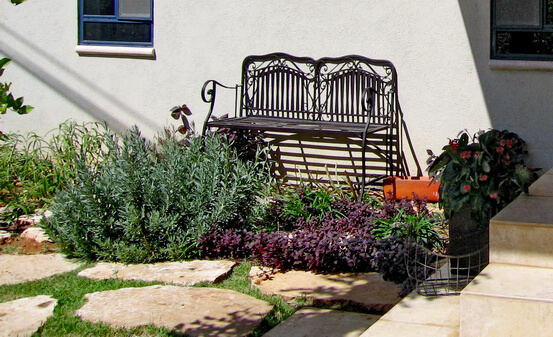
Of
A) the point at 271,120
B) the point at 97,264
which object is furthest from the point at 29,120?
the point at 97,264

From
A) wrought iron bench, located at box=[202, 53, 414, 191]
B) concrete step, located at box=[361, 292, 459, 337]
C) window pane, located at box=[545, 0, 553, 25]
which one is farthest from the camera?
wrought iron bench, located at box=[202, 53, 414, 191]

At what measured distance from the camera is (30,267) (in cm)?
626

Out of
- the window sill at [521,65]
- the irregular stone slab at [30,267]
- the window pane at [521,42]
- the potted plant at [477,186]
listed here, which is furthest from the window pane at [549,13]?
the irregular stone slab at [30,267]

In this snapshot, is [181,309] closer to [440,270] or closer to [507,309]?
[440,270]

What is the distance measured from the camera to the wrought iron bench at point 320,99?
793 centimetres

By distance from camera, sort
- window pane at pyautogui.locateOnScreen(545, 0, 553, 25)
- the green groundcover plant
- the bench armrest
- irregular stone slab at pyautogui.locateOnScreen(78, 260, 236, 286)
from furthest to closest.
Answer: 1. the bench armrest
2. the green groundcover plant
3. window pane at pyautogui.locateOnScreen(545, 0, 553, 25)
4. irregular stone slab at pyautogui.locateOnScreen(78, 260, 236, 286)

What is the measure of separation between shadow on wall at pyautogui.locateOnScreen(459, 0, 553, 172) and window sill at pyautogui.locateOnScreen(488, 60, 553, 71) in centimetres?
4

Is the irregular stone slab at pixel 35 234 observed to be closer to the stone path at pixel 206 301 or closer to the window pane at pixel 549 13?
the stone path at pixel 206 301

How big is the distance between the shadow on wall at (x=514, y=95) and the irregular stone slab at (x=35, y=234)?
3.88 metres

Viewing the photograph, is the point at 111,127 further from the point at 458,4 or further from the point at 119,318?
the point at 119,318

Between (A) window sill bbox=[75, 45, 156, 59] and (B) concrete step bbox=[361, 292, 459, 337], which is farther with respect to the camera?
(A) window sill bbox=[75, 45, 156, 59]

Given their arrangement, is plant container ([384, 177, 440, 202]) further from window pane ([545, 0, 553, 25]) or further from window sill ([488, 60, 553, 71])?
window pane ([545, 0, 553, 25])

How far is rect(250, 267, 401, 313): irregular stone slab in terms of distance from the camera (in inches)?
207

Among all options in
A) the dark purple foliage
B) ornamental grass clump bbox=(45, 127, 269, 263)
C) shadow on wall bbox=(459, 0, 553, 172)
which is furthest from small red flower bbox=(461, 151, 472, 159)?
shadow on wall bbox=(459, 0, 553, 172)
